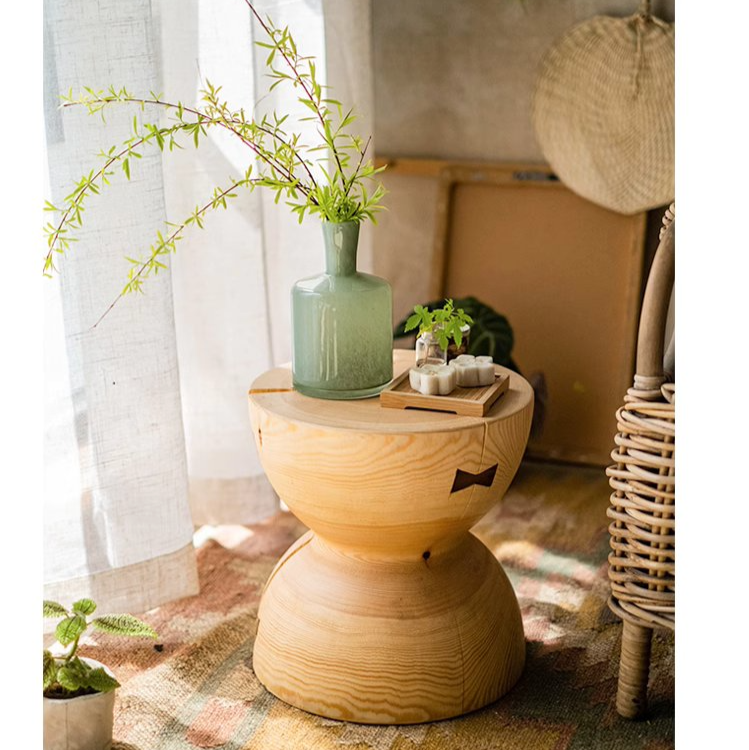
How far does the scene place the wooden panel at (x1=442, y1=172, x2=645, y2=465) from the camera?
2.47 m

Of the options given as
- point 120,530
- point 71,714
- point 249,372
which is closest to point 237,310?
point 249,372

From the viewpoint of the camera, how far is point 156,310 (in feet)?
5.78

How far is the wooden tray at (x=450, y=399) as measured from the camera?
144cm

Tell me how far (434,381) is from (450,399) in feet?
0.13

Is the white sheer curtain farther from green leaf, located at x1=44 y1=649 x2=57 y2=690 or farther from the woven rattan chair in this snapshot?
the woven rattan chair

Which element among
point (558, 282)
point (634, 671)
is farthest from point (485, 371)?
point (558, 282)

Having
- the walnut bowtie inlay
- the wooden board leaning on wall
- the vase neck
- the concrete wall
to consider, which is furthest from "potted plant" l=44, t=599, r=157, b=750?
the concrete wall

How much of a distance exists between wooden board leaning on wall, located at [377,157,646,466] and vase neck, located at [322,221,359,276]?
1.03 m

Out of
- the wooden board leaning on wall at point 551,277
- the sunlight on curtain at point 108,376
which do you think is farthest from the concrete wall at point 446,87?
the sunlight on curtain at point 108,376

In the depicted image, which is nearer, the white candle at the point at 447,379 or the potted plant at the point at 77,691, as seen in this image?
the potted plant at the point at 77,691

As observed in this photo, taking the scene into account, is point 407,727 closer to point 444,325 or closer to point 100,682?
point 100,682

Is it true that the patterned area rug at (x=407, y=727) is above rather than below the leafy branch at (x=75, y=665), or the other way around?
below

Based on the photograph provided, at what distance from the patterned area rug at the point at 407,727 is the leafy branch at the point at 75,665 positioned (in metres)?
0.14

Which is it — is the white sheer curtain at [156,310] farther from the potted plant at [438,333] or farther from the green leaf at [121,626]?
the potted plant at [438,333]
